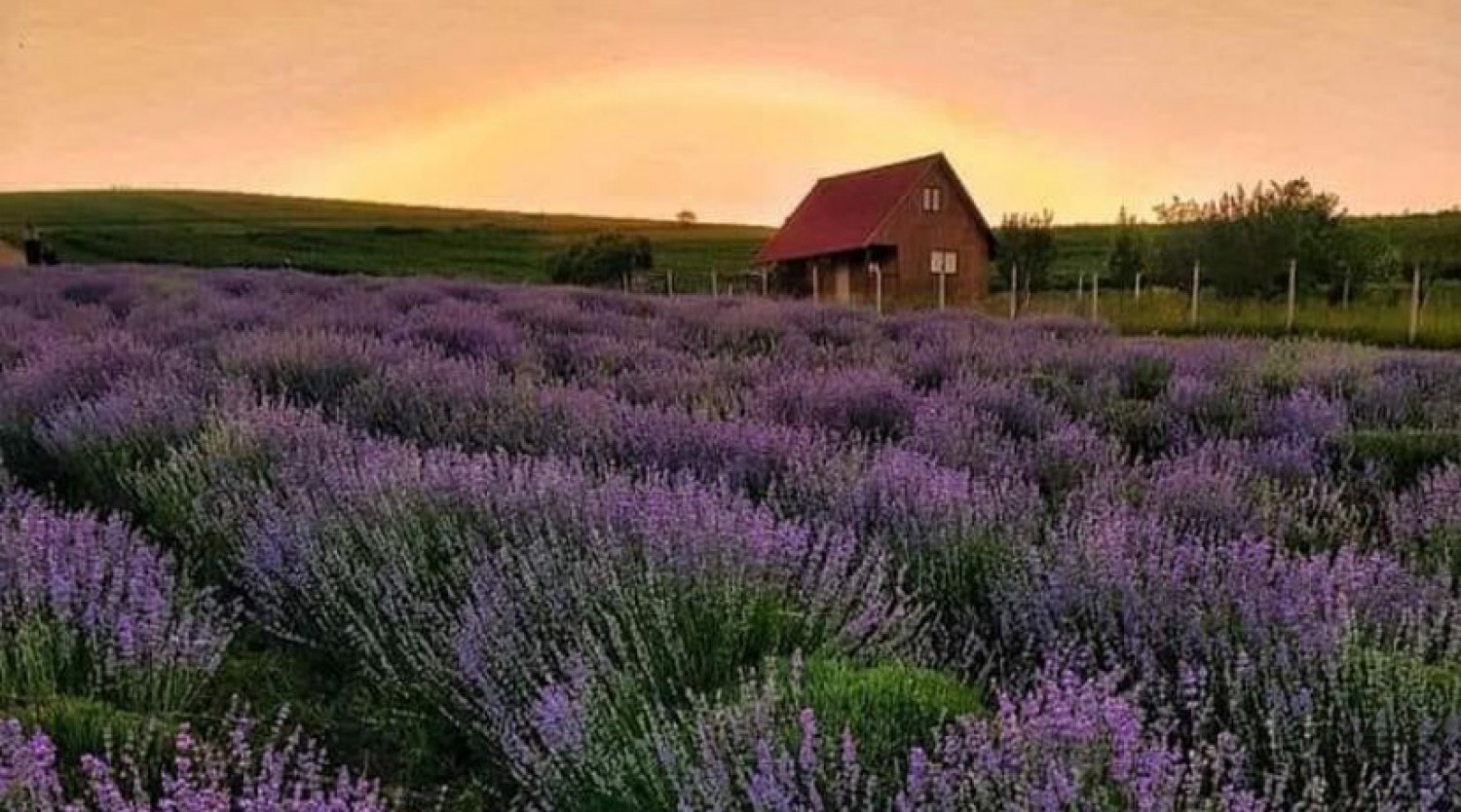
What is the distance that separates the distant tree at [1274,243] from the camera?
26016mm

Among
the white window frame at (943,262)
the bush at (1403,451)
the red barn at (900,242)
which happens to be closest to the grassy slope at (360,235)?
the red barn at (900,242)

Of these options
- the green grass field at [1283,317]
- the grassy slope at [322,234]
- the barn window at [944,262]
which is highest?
the grassy slope at [322,234]

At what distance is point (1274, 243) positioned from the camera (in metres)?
25.9

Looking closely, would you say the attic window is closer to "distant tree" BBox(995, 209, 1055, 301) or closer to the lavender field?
"distant tree" BBox(995, 209, 1055, 301)

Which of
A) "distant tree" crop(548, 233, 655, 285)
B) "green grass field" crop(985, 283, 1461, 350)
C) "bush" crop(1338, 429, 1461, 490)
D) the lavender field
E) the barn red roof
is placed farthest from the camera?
"distant tree" crop(548, 233, 655, 285)

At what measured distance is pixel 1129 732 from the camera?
1.83m

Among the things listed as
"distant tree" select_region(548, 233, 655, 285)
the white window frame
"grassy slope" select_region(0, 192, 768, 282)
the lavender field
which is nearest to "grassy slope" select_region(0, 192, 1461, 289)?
"grassy slope" select_region(0, 192, 768, 282)

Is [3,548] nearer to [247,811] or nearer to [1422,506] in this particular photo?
[247,811]

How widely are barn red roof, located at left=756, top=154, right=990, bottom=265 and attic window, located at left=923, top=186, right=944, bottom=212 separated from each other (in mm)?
489

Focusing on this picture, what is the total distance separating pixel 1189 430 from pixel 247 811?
16.5 ft

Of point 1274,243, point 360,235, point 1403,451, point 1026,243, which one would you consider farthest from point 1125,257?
point 360,235

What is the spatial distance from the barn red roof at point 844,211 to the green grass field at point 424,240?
115 inches

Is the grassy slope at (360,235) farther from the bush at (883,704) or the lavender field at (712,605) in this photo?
the bush at (883,704)

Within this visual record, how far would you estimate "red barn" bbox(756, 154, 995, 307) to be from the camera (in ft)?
123
